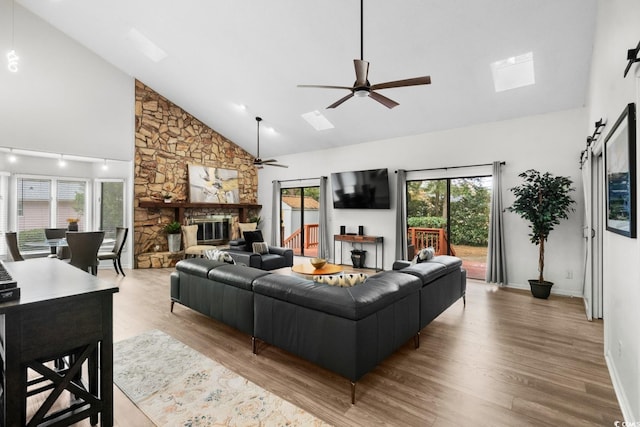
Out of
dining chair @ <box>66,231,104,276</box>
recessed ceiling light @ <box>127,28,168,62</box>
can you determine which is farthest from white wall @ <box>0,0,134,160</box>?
dining chair @ <box>66,231,104,276</box>

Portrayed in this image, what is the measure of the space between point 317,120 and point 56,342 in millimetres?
6147

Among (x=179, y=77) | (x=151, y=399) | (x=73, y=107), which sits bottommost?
(x=151, y=399)

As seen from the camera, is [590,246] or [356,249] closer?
[590,246]

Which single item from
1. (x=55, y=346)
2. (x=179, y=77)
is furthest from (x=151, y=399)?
(x=179, y=77)

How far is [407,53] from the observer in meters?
4.36

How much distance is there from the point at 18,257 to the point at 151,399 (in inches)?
164

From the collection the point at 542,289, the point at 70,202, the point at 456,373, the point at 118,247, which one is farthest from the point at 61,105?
the point at 542,289

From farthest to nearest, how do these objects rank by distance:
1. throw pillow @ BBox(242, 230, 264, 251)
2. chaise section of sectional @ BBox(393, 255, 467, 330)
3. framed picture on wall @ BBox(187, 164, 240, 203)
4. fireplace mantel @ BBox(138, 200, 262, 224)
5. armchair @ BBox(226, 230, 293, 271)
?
framed picture on wall @ BBox(187, 164, 240, 203), fireplace mantel @ BBox(138, 200, 262, 224), throw pillow @ BBox(242, 230, 264, 251), armchair @ BBox(226, 230, 293, 271), chaise section of sectional @ BBox(393, 255, 467, 330)

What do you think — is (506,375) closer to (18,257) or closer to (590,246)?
(590,246)

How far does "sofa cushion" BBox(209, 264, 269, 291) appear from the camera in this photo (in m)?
2.91

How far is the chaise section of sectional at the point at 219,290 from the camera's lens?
2918 millimetres

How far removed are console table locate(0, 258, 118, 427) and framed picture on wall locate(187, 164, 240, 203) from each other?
6162mm

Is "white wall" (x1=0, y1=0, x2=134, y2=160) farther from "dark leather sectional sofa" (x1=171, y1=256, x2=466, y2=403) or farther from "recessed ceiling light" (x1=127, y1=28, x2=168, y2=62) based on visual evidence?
"dark leather sectional sofa" (x1=171, y1=256, x2=466, y2=403)

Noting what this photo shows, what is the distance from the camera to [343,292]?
7.53 feet
